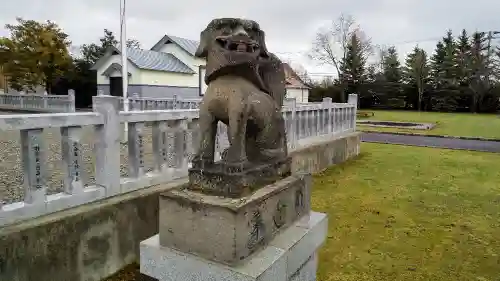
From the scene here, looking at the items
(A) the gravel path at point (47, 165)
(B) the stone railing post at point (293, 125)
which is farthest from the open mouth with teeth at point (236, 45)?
(B) the stone railing post at point (293, 125)

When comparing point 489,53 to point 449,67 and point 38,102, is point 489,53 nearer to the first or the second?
point 449,67

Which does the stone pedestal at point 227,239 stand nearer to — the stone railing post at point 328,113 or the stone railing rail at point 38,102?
the stone railing post at point 328,113

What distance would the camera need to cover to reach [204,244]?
2271 millimetres

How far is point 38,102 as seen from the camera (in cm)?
1738

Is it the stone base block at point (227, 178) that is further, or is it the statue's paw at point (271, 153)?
the statue's paw at point (271, 153)

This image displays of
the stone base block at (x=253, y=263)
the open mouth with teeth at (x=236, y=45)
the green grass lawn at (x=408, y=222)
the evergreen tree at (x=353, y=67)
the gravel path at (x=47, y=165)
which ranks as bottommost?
the green grass lawn at (x=408, y=222)

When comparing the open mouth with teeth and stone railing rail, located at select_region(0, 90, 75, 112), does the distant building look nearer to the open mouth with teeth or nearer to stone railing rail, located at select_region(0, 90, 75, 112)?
stone railing rail, located at select_region(0, 90, 75, 112)

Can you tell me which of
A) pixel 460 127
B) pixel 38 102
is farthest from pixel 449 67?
pixel 38 102

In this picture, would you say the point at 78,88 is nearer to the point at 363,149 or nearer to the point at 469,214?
the point at 363,149

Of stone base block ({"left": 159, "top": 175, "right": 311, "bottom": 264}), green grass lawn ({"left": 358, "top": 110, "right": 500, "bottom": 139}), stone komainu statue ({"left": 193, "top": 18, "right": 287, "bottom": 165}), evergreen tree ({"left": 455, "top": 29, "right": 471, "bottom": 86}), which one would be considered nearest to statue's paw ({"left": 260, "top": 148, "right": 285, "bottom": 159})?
stone komainu statue ({"left": 193, "top": 18, "right": 287, "bottom": 165})

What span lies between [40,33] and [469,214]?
2614 cm

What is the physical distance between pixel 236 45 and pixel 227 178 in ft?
2.75

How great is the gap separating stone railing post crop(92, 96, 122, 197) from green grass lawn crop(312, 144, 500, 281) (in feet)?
7.43

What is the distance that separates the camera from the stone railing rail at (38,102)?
51.5ft
